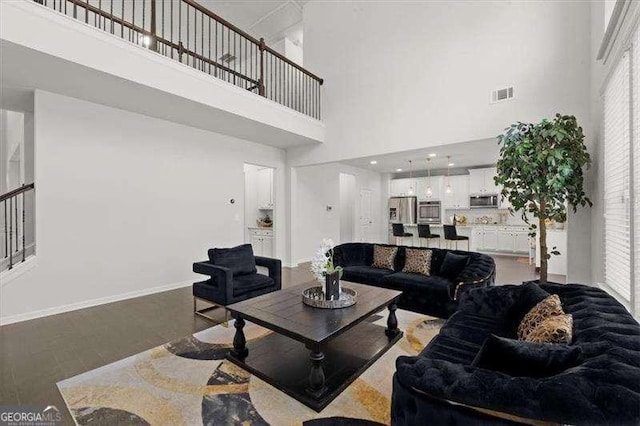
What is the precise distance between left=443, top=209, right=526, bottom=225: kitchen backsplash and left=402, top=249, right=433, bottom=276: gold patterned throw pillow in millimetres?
5384

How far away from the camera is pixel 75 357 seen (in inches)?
104

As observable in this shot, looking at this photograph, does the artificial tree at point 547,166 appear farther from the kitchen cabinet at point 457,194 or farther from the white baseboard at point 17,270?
the white baseboard at point 17,270

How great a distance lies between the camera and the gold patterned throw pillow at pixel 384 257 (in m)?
4.50

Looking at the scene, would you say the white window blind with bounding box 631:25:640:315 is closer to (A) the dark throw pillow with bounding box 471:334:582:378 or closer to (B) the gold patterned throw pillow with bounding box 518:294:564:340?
(B) the gold patterned throw pillow with bounding box 518:294:564:340

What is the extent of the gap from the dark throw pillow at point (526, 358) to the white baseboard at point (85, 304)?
4.83 m

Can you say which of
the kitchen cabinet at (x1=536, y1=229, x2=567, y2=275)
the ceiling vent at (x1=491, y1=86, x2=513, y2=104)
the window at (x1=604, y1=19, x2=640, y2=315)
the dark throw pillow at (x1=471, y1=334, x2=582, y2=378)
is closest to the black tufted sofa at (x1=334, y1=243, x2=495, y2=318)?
the window at (x1=604, y1=19, x2=640, y2=315)

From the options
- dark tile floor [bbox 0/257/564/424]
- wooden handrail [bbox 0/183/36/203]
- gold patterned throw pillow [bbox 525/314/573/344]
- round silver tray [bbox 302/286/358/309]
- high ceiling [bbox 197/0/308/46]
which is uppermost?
high ceiling [bbox 197/0/308/46]

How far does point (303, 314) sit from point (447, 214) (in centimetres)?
797

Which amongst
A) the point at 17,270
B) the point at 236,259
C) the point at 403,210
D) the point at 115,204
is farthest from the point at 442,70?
the point at 17,270

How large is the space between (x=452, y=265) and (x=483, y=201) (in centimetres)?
550

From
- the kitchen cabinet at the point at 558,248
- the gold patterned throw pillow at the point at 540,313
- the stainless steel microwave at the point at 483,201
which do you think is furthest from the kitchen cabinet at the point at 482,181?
the gold patterned throw pillow at the point at 540,313

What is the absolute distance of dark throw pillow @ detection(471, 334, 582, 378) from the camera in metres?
1.18

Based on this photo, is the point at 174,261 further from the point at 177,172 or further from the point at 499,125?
the point at 499,125

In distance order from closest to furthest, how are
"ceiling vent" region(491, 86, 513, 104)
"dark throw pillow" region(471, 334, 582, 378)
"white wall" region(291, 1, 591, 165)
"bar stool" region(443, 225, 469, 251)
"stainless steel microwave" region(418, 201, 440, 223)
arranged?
"dark throw pillow" region(471, 334, 582, 378) → "white wall" region(291, 1, 591, 165) → "ceiling vent" region(491, 86, 513, 104) → "bar stool" region(443, 225, 469, 251) → "stainless steel microwave" region(418, 201, 440, 223)
